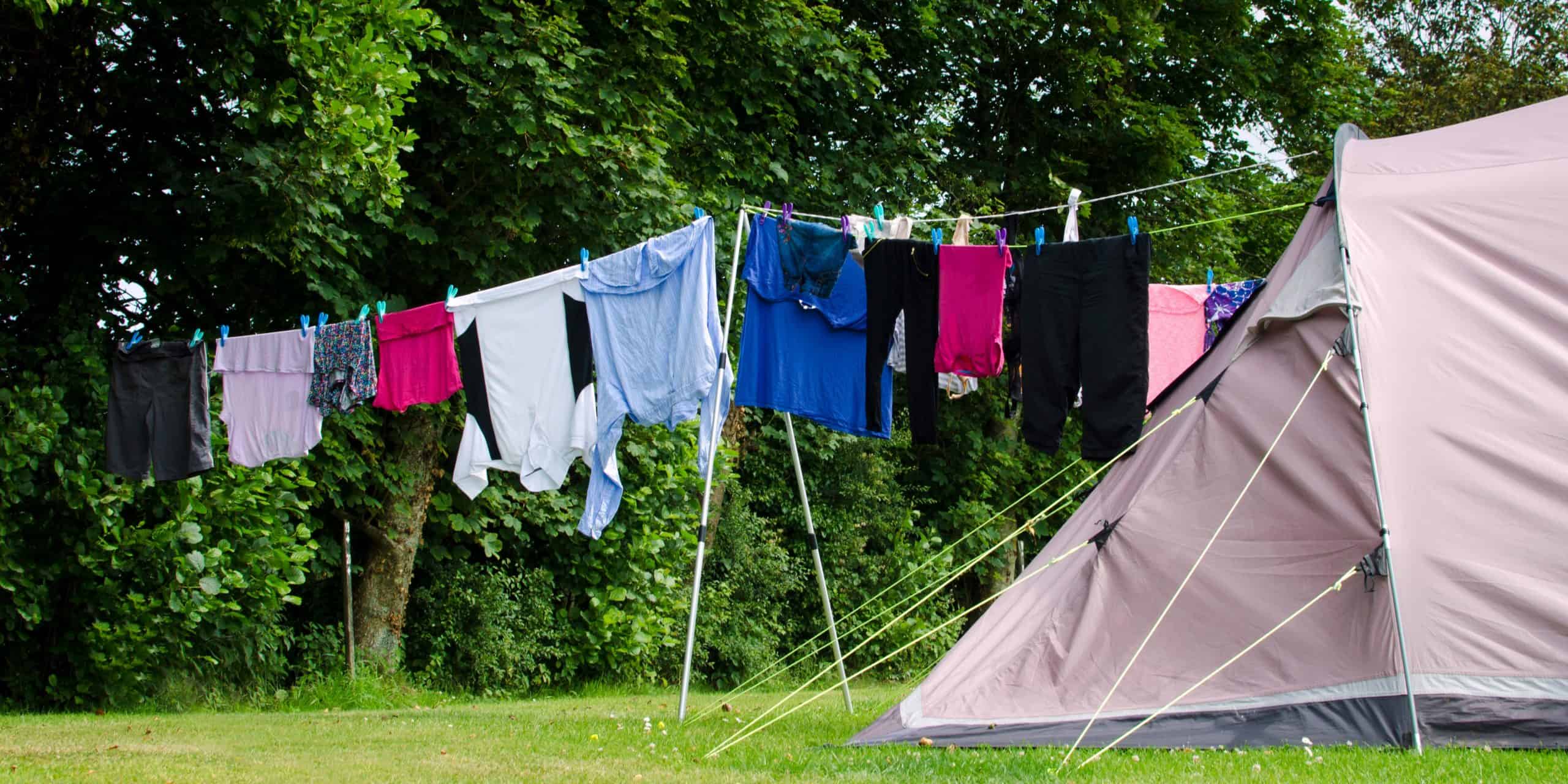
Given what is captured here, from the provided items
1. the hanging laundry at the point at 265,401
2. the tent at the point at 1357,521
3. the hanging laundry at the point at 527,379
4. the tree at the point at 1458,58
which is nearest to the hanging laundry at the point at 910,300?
the tent at the point at 1357,521

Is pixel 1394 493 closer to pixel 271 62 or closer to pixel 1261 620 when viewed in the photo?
pixel 1261 620

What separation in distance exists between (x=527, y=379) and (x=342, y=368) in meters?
1.62

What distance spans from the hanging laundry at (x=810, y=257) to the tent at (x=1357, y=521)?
75.9 inches

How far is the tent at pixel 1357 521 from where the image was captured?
552 cm

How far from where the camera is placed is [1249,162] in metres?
16.6

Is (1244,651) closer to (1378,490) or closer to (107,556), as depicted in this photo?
(1378,490)

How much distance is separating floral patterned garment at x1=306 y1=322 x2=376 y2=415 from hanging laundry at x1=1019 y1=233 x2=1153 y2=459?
167 inches

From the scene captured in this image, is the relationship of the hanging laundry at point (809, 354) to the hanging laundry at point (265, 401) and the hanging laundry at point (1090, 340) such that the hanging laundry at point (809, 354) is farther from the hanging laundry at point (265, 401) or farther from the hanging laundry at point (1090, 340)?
the hanging laundry at point (265, 401)

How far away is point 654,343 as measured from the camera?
739 cm

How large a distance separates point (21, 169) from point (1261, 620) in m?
8.59

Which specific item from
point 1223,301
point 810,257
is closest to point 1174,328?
point 1223,301

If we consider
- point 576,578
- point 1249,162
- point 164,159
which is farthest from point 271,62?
point 1249,162

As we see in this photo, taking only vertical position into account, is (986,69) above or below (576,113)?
above

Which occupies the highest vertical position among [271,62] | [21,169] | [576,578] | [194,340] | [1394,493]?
[271,62]
